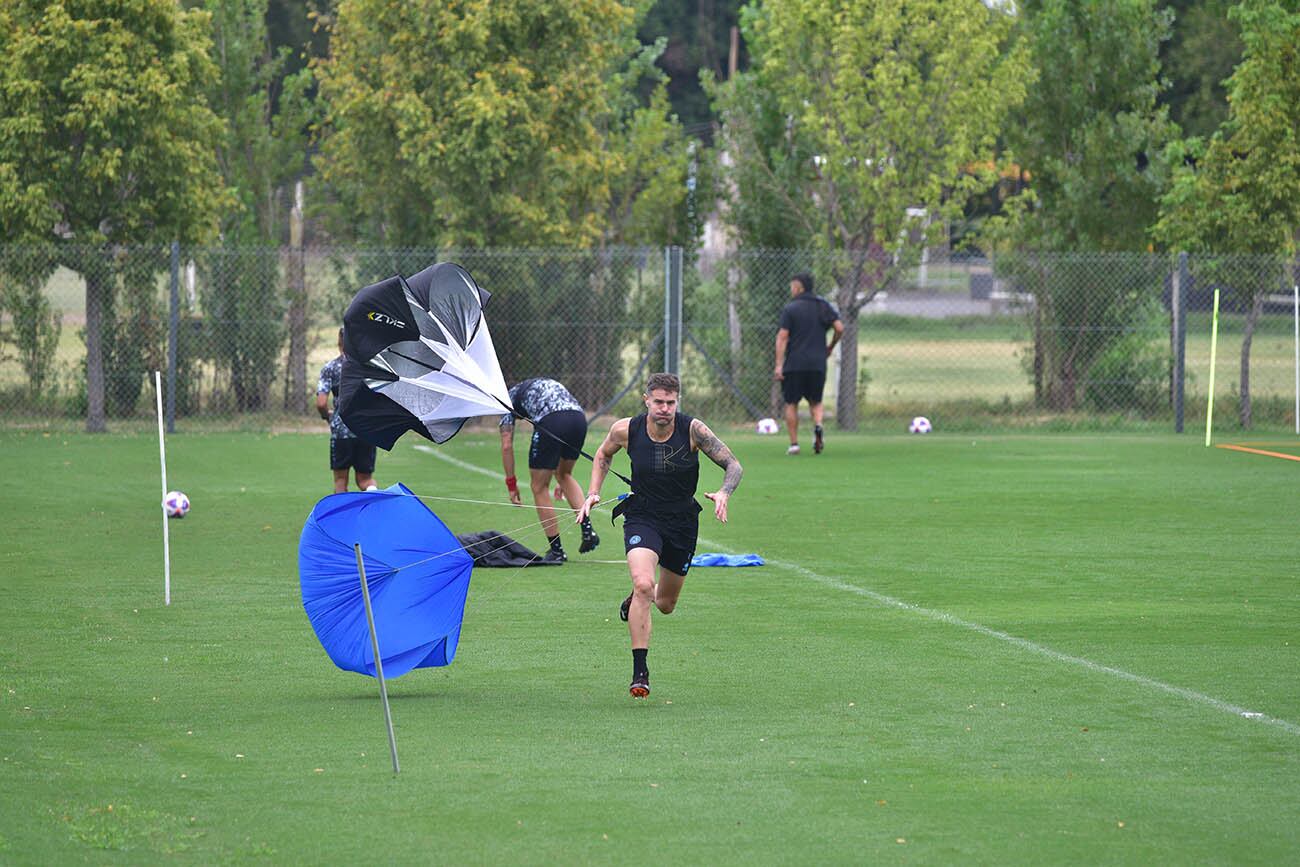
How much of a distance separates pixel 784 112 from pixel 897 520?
1189 cm

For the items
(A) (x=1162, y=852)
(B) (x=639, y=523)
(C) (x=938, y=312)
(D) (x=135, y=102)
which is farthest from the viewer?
(C) (x=938, y=312)

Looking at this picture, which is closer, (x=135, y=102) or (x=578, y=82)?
(x=135, y=102)

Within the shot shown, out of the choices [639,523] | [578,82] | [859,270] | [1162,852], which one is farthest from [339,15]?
[1162,852]

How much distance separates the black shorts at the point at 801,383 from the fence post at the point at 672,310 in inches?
134

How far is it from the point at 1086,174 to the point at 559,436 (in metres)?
16.0

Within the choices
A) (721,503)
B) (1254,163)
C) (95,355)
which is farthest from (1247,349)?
(721,503)

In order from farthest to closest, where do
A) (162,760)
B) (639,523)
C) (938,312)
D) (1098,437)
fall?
(938,312) → (1098,437) → (639,523) → (162,760)

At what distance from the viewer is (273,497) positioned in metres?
17.3

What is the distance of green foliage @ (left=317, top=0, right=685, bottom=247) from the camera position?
24359 mm

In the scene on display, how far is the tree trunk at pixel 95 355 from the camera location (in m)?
23.8

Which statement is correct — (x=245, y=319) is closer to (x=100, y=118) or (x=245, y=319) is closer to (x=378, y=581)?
(x=100, y=118)

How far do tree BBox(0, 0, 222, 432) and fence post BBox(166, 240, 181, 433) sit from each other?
2.26 ft

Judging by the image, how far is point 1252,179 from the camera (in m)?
24.3

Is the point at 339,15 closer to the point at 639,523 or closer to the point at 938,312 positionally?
the point at 639,523
